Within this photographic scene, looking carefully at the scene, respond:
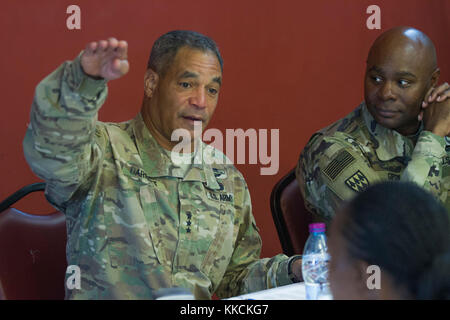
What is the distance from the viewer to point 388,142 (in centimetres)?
244

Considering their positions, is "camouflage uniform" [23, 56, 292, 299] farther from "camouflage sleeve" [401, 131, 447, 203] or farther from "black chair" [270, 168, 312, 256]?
"camouflage sleeve" [401, 131, 447, 203]

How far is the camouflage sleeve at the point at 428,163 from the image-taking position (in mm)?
2238

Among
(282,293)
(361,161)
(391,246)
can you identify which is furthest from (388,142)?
(391,246)

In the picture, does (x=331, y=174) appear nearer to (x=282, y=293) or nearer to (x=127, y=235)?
(x=282, y=293)

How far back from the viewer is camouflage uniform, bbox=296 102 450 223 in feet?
7.47

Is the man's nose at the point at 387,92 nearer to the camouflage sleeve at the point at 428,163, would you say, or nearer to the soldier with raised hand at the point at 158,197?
the camouflage sleeve at the point at 428,163

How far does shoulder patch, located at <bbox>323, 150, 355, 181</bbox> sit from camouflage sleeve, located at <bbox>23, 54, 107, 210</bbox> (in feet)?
3.38

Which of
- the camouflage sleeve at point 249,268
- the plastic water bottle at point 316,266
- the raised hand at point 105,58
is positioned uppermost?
the raised hand at point 105,58

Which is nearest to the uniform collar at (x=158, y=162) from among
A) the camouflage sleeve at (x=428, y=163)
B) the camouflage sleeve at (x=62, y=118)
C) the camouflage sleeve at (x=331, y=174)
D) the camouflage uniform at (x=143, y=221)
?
the camouflage uniform at (x=143, y=221)

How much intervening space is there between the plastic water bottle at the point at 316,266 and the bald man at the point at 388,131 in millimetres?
477

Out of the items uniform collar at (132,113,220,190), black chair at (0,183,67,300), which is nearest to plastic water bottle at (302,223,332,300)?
uniform collar at (132,113,220,190)

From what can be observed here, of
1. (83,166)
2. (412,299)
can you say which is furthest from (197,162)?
(412,299)

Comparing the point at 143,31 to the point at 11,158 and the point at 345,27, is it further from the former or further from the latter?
the point at 345,27

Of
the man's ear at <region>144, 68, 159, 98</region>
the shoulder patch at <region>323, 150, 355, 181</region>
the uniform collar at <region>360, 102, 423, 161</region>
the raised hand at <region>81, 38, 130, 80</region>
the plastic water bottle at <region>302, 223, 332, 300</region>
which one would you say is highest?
the raised hand at <region>81, 38, 130, 80</region>
